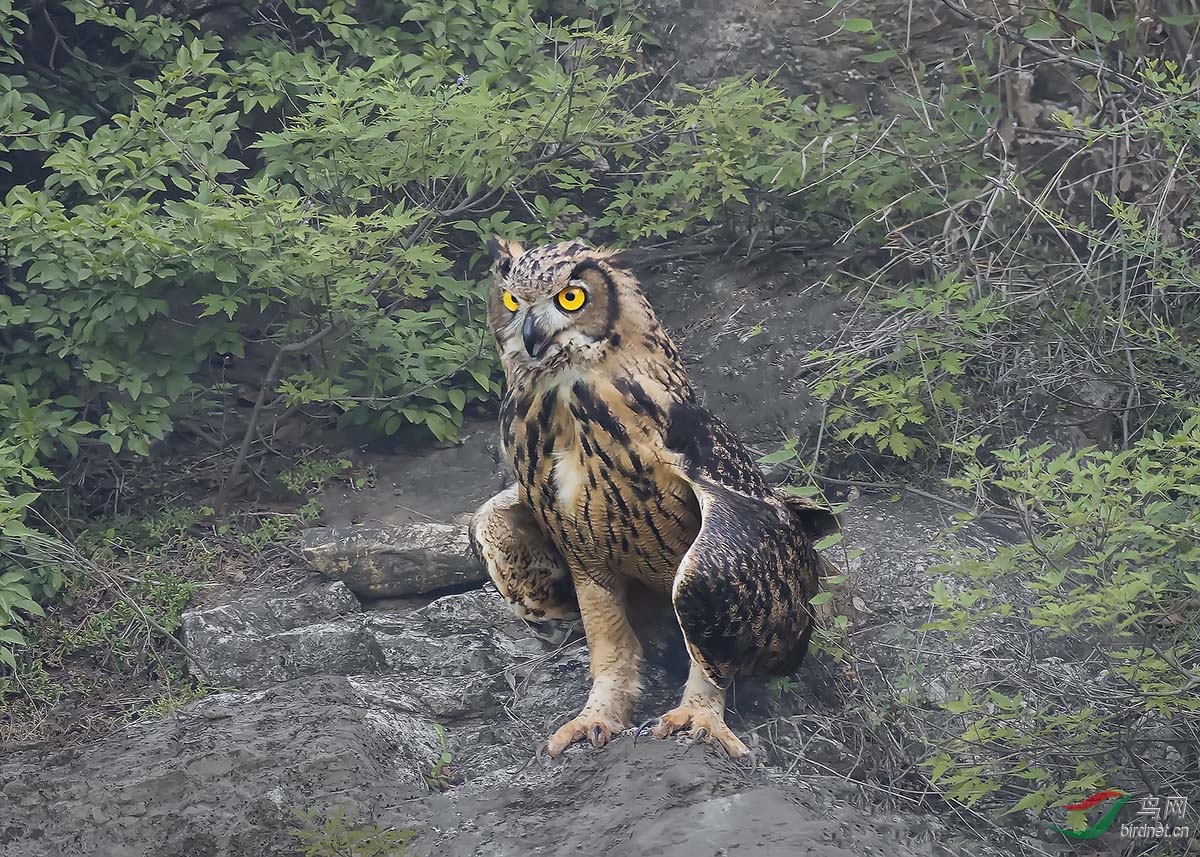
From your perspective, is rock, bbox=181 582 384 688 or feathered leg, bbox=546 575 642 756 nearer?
feathered leg, bbox=546 575 642 756

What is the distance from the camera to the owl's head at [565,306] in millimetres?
3412

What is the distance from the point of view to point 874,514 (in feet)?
16.1

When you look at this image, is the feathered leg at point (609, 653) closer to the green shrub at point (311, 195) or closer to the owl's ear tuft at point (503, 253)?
the owl's ear tuft at point (503, 253)

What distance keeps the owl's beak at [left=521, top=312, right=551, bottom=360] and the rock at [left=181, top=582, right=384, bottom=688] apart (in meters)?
1.72

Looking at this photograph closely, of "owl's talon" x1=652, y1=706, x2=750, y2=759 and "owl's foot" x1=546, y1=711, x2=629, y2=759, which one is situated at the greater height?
"owl's talon" x1=652, y1=706, x2=750, y2=759

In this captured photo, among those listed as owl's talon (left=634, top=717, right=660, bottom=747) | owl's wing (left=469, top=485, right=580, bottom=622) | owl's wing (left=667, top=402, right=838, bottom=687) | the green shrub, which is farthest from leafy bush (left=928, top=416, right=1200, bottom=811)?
the green shrub

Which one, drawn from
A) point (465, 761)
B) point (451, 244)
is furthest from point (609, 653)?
point (451, 244)

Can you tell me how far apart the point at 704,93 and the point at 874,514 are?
6.94ft

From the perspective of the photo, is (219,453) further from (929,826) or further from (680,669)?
(929,826)

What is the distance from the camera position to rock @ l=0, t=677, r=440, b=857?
3496mm

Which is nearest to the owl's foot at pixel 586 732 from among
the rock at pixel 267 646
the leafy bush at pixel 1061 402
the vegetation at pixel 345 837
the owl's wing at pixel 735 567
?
the owl's wing at pixel 735 567

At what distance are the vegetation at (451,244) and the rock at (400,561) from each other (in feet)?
1.40

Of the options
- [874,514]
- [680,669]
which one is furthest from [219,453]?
[874,514]

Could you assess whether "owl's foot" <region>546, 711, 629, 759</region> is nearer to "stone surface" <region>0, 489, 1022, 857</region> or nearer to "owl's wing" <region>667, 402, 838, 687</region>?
"stone surface" <region>0, 489, 1022, 857</region>
